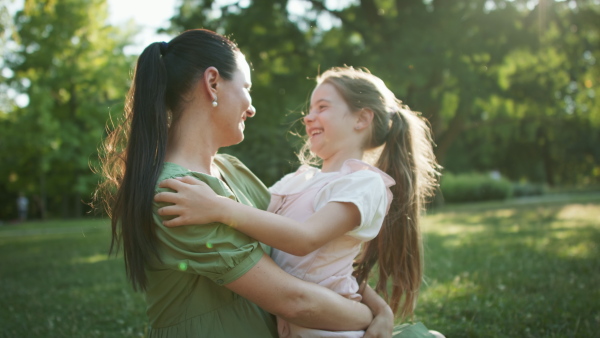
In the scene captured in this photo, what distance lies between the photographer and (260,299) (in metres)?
2.10

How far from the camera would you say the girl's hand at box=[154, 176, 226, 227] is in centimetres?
198

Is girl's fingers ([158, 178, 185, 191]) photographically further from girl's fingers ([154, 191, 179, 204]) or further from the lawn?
the lawn

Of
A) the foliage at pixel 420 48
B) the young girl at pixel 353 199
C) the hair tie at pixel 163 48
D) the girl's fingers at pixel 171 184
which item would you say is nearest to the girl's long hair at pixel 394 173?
the young girl at pixel 353 199

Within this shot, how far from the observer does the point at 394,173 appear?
2.96 metres

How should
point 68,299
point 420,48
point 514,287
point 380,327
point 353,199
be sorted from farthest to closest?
point 420,48 → point 68,299 → point 514,287 → point 380,327 → point 353,199

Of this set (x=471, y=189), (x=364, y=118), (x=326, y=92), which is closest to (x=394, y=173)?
(x=364, y=118)

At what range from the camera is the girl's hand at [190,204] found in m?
1.98

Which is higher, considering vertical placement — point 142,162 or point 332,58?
point 332,58

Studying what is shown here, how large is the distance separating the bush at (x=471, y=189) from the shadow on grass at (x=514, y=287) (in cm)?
2246

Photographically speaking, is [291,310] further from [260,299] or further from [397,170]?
[397,170]

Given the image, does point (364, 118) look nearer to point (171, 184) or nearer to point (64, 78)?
point (171, 184)

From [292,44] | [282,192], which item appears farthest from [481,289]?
[292,44]

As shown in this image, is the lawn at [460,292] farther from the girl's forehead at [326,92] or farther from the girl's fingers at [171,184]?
the girl's forehead at [326,92]

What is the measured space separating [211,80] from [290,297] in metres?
1.06
